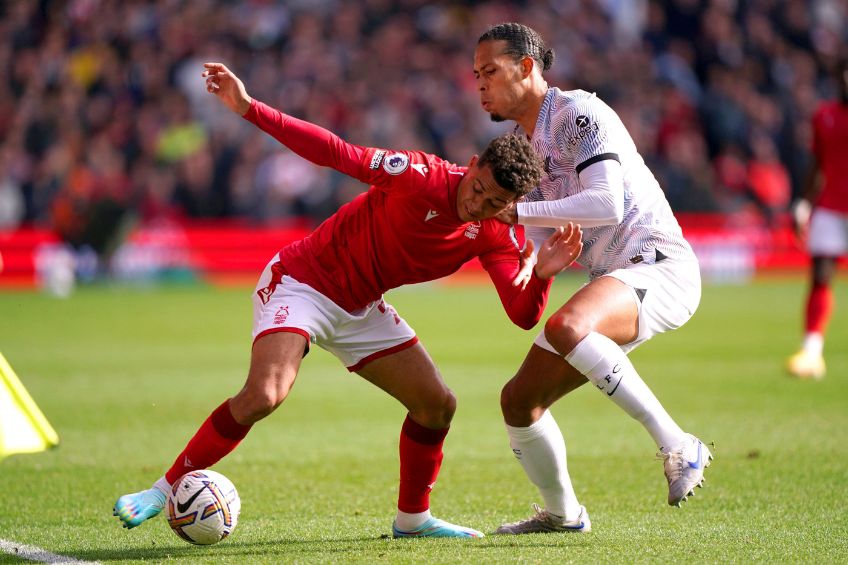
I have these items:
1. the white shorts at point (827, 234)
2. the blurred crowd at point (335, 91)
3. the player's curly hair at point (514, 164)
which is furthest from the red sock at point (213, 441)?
the blurred crowd at point (335, 91)

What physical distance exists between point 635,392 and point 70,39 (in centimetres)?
2199

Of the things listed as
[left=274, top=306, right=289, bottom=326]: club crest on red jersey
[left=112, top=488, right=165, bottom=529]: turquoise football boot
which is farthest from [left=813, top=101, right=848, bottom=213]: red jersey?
[left=112, top=488, right=165, bottom=529]: turquoise football boot

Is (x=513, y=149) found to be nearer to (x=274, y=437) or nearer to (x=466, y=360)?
(x=274, y=437)

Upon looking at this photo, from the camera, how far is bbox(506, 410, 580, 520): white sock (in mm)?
5758

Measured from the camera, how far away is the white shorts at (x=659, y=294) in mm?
5559

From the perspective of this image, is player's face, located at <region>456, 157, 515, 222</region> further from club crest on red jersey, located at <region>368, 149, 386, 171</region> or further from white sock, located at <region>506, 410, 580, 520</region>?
white sock, located at <region>506, 410, 580, 520</region>

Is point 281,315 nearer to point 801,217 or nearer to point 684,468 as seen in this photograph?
point 684,468

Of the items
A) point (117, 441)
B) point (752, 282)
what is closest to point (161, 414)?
point (117, 441)

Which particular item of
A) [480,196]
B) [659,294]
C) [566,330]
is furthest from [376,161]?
[659,294]

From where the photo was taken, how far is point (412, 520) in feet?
19.2

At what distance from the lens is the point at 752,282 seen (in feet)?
75.3

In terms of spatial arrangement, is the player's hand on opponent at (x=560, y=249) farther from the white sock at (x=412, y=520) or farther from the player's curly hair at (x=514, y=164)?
the white sock at (x=412, y=520)

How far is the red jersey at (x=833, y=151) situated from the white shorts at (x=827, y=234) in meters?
0.10

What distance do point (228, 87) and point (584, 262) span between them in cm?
188
